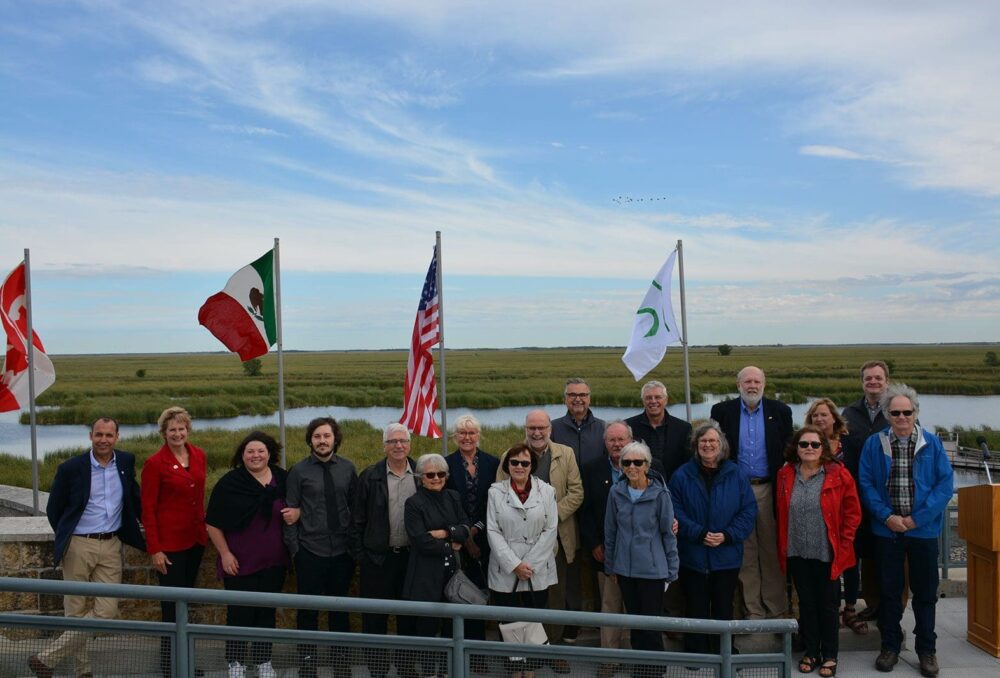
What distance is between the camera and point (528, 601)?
18.0 feet

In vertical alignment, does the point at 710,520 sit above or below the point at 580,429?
below

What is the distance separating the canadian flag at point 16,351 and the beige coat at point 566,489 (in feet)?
25.7

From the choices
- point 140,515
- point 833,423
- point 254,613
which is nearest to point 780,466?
point 833,423

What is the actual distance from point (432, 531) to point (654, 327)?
5474mm

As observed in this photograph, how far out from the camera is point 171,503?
550cm

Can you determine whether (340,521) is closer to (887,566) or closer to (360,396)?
(887,566)

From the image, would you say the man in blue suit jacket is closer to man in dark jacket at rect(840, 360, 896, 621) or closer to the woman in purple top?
the woman in purple top

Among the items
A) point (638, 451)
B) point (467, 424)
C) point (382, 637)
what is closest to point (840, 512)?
point (638, 451)

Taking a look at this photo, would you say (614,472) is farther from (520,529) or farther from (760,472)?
(760,472)

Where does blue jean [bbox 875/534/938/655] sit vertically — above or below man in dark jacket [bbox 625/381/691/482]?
below

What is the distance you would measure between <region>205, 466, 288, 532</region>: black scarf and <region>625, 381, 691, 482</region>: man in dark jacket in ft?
8.44

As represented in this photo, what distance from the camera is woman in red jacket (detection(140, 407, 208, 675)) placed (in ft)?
17.8

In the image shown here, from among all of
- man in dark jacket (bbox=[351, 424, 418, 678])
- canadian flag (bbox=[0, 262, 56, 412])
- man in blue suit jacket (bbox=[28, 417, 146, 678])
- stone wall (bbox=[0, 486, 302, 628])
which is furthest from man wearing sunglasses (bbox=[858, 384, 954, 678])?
canadian flag (bbox=[0, 262, 56, 412])

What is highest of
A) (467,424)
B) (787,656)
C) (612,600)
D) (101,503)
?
(467,424)
